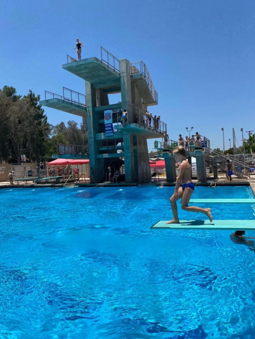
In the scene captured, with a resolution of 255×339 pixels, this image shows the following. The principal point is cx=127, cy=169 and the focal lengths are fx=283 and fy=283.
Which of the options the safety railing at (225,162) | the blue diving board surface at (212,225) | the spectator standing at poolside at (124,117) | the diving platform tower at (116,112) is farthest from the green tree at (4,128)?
the blue diving board surface at (212,225)

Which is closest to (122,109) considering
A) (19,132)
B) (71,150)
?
(71,150)

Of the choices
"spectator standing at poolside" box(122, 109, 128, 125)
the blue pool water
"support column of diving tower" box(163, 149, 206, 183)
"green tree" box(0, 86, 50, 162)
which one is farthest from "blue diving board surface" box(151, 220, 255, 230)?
"green tree" box(0, 86, 50, 162)

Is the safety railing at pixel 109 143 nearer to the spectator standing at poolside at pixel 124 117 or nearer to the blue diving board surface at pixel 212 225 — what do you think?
the spectator standing at poolside at pixel 124 117

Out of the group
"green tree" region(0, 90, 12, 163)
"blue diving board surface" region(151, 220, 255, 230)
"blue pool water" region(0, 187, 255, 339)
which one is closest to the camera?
"blue pool water" region(0, 187, 255, 339)

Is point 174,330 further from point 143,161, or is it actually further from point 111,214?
point 143,161

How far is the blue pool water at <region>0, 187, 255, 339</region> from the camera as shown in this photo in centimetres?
431

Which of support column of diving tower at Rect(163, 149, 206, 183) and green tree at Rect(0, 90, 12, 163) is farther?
green tree at Rect(0, 90, 12, 163)

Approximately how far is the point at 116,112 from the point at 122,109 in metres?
1.19

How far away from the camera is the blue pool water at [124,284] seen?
431 cm

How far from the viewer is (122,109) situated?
25.9 meters

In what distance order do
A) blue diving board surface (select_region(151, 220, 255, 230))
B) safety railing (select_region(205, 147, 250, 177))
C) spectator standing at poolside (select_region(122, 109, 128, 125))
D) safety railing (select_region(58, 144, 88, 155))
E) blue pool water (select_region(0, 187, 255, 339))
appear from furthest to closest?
safety railing (select_region(58, 144, 88, 155)) < safety railing (select_region(205, 147, 250, 177)) < spectator standing at poolside (select_region(122, 109, 128, 125)) < blue diving board surface (select_region(151, 220, 255, 230)) < blue pool water (select_region(0, 187, 255, 339))

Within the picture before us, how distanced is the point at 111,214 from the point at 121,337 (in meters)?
9.32

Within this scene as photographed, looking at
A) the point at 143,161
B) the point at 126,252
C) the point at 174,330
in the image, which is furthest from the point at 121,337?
the point at 143,161

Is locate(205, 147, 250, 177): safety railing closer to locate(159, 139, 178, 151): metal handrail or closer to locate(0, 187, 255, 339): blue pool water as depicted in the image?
locate(159, 139, 178, 151): metal handrail
